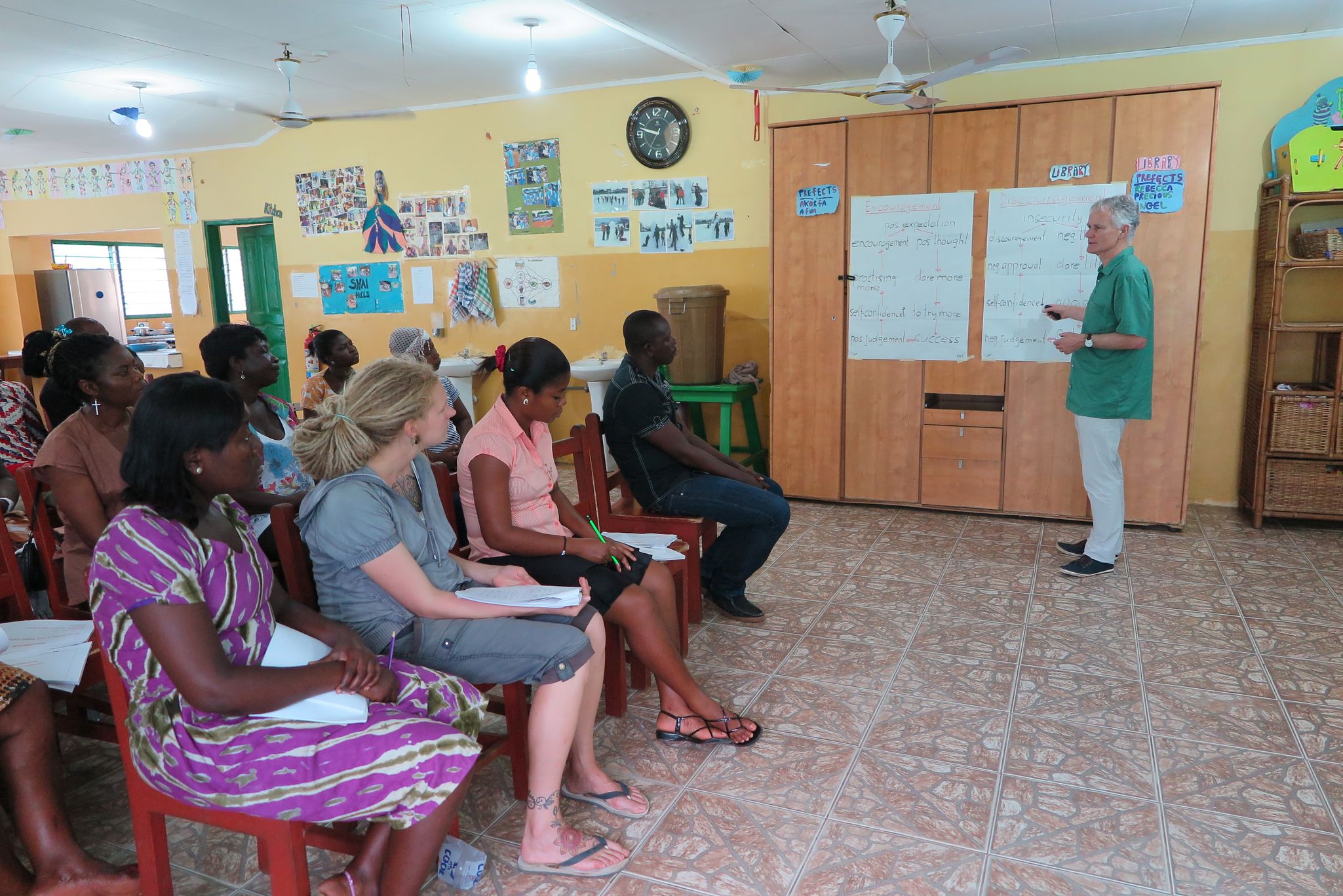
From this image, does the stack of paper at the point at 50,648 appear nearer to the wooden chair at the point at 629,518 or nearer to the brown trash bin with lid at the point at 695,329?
the wooden chair at the point at 629,518

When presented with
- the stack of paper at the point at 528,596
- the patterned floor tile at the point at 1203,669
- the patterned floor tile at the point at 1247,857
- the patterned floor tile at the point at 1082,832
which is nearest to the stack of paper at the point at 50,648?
the stack of paper at the point at 528,596

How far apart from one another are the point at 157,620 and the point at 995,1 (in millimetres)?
3767

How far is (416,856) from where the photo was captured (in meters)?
1.53

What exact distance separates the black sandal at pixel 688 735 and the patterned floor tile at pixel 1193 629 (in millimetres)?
1621

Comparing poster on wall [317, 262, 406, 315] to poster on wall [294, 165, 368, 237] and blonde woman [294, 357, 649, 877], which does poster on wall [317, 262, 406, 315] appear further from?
blonde woman [294, 357, 649, 877]

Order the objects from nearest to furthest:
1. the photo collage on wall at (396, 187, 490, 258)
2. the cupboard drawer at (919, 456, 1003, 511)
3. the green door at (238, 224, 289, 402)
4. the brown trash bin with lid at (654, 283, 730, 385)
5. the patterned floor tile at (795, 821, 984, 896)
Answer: the patterned floor tile at (795, 821, 984, 896)
the cupboard drawer at (919, 456, 1003, 511)
the brown trash bin with lid at (654, 283, 730, 385)
the photo collage on wall at (396, 187, 490, 258)
the green door at (238, 224, 289, 402)

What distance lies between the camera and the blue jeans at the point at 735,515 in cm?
312

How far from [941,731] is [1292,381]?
331cm

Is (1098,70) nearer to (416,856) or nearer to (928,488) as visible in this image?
(928,488)

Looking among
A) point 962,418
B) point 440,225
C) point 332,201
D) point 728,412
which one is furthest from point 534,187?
point 962,418

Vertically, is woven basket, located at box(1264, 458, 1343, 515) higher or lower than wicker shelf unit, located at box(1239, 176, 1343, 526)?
lower

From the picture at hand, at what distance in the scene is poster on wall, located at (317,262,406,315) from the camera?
6.36 metres

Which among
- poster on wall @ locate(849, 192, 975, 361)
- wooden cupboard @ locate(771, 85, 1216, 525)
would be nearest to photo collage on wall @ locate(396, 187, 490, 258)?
wooden cupboard @ locate(771, 85, 1216, 525)

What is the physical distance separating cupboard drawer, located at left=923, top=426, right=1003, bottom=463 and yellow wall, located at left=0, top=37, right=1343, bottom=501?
1.17m
